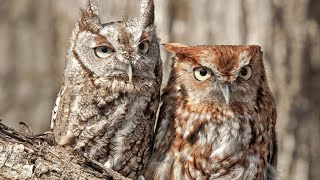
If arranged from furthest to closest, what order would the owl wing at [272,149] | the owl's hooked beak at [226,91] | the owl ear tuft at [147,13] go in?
1. the owl wing at [272,149]
2. the owl ear tuft at [147,13]
3. the owl's hooked beak at [226,91]

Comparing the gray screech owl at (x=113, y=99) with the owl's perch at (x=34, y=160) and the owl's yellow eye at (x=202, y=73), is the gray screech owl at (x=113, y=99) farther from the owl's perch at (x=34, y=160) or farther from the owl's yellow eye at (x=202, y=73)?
the owl's perch at (x=34, y=160)

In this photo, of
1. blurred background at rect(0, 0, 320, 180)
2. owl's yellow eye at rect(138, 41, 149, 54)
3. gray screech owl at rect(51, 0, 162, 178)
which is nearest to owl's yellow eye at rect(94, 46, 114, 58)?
gray screech owl at rect(51, 0, 162, 178)

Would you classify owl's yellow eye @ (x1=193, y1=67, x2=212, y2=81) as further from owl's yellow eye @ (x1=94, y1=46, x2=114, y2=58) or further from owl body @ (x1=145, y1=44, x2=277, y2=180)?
owl's yellow eye @ (x1=94, y1=46, x2=114, y2=58)

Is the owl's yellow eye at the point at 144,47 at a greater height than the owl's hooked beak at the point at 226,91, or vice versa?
the owl's yellow eye at the point at 144,47

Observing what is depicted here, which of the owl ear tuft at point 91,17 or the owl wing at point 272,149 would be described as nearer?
the owl ear tuft at point 91,17

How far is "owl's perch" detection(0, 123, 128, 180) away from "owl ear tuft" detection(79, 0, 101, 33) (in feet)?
2.83

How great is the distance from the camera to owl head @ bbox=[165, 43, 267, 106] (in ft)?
15.3

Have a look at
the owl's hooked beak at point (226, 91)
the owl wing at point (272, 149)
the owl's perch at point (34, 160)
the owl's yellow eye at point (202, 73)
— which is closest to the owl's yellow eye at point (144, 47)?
the owl's yellow eye at point (202, 73)

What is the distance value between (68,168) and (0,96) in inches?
89.8

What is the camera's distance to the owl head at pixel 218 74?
466cm

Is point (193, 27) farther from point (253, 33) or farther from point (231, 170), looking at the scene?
point (231, 170)

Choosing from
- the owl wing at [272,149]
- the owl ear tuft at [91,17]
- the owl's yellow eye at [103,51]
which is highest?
the owl ear tuft at [91,17]

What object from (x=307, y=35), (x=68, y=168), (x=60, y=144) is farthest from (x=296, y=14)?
(x=68, y=168)

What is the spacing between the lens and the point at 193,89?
479cm
